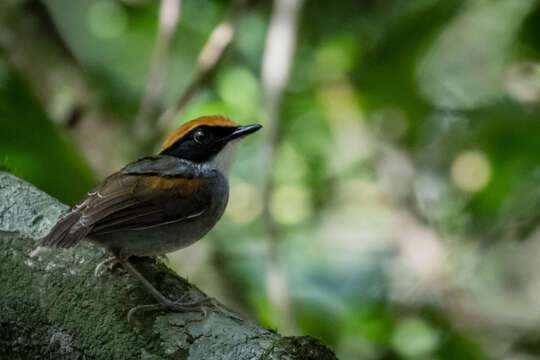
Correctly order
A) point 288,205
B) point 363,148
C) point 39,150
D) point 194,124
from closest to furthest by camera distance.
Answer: point 194,124
point 39,150
point 288,205
point 363,148

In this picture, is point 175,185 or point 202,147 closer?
point 175,185

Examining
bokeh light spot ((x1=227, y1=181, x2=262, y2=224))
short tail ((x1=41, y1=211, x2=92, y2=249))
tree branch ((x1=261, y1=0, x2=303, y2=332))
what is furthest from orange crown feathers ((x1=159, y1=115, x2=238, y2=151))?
bokeh light spot ((x1=227, y1=181, x2=262, y2=224))

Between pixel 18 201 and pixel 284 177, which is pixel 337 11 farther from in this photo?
pixel 18 201

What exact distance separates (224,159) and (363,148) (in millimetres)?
3496

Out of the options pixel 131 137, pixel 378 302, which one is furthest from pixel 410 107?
pixel 131 137

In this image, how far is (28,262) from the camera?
8.13ft

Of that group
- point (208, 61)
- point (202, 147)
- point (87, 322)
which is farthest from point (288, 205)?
point (87, 322)

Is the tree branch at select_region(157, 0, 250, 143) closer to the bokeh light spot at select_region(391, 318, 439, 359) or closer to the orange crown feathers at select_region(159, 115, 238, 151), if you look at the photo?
the orange crown feathers at select_region(159, 115, 238, 151)

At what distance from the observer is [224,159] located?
12.7ft

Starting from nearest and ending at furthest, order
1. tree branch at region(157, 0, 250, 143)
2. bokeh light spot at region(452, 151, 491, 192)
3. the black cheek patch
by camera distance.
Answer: the black cheek patch < tree branch at region(157, 0, 250, 143) < bokeh light spot at region(452, 151, 491, 192)

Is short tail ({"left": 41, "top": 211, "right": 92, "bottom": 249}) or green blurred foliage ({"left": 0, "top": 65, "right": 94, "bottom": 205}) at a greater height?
green blurred foliage ({"left": 0, "top": 65, "right": 94, "bottom": 205})

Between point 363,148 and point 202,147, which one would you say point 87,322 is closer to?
point 202,147

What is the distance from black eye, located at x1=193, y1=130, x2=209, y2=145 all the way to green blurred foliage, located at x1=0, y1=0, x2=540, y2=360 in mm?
1216

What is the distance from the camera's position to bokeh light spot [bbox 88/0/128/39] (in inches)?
245
